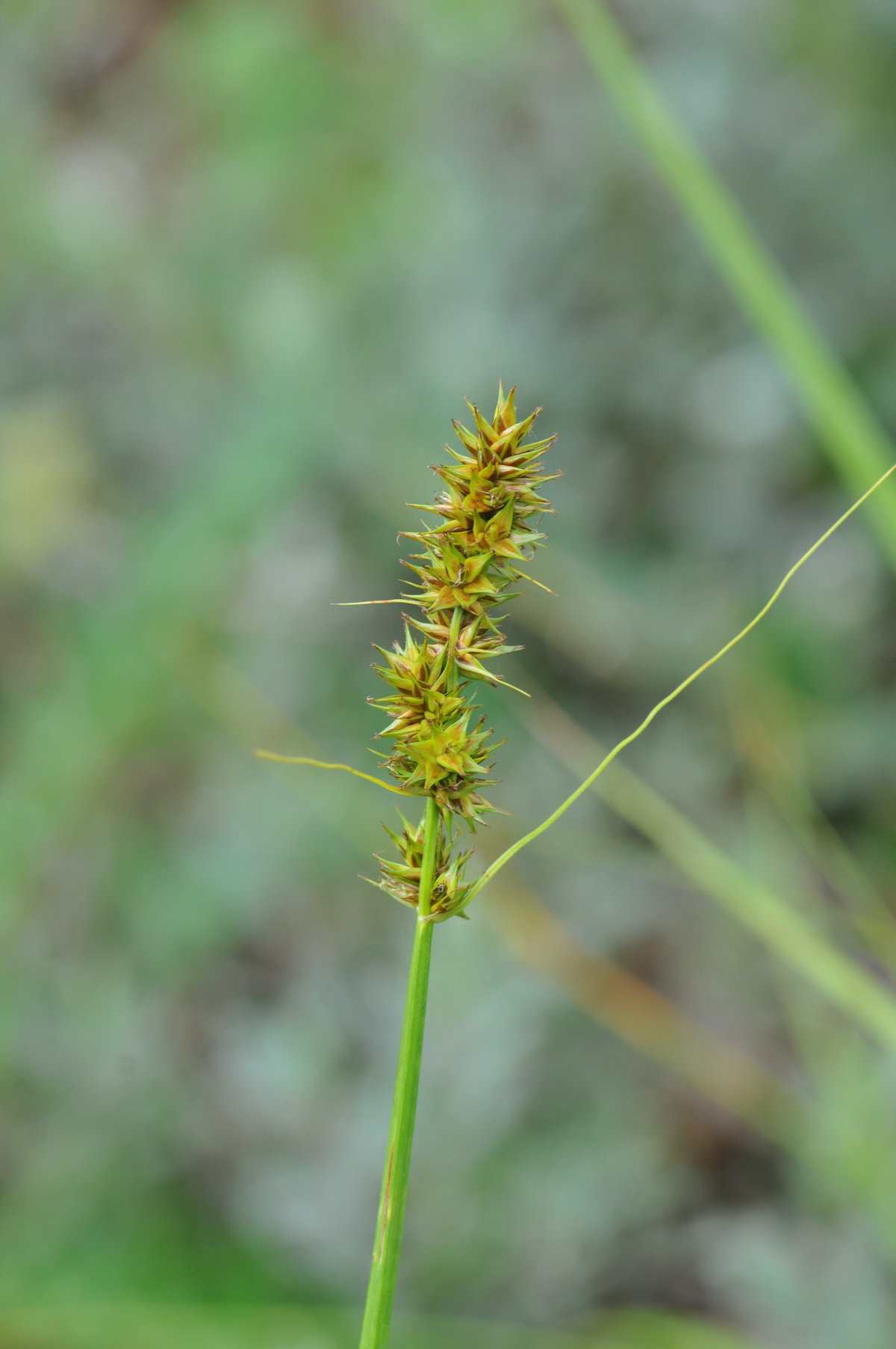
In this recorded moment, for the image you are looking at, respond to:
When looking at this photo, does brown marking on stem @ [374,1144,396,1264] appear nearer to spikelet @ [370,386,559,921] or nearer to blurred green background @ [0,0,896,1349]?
spikelet @ [370,386,559,921]

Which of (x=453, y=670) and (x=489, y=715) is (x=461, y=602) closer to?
(x=453, y=670)

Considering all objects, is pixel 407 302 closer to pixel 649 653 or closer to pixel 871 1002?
pixel 649 653

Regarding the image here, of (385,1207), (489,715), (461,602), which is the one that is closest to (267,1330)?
(489,715)

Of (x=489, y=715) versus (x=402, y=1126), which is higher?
(x=489, y=715)

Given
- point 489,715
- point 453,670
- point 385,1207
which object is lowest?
point 385,1207

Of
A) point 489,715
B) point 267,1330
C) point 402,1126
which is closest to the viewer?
point 402,1126

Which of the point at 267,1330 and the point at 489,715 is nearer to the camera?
the point at 267,1330
